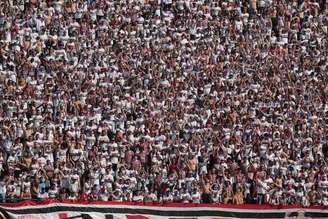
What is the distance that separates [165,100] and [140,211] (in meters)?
9.87

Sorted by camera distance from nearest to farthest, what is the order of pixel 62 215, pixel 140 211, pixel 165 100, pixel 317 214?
pixel 62 215
pixel 140 211
pixel 317 214
pixel 165 100

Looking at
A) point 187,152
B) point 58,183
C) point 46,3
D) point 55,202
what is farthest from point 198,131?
point 55,202

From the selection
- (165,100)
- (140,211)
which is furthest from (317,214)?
(165,100)

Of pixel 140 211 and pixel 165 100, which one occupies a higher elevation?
pixel 165 100

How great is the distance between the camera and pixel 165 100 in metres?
35.2

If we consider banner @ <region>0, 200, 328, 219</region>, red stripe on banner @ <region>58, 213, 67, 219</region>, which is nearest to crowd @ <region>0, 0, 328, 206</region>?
banner @ <region>0, 200, 328, 219</region>

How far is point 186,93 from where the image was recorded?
3569cm

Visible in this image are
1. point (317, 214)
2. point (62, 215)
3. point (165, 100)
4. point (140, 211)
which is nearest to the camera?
point (62, 215)

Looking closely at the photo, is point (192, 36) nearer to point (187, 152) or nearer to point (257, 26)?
point (257, 26)

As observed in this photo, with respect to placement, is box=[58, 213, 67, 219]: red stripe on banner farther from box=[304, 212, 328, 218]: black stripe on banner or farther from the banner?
box=[304, 212, 328, 218]: black stripe on banner

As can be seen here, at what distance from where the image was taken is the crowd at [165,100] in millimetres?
32031

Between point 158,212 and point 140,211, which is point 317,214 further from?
point 140,211

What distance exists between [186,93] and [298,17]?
5.80m

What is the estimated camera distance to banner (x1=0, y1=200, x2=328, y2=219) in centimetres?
2509
